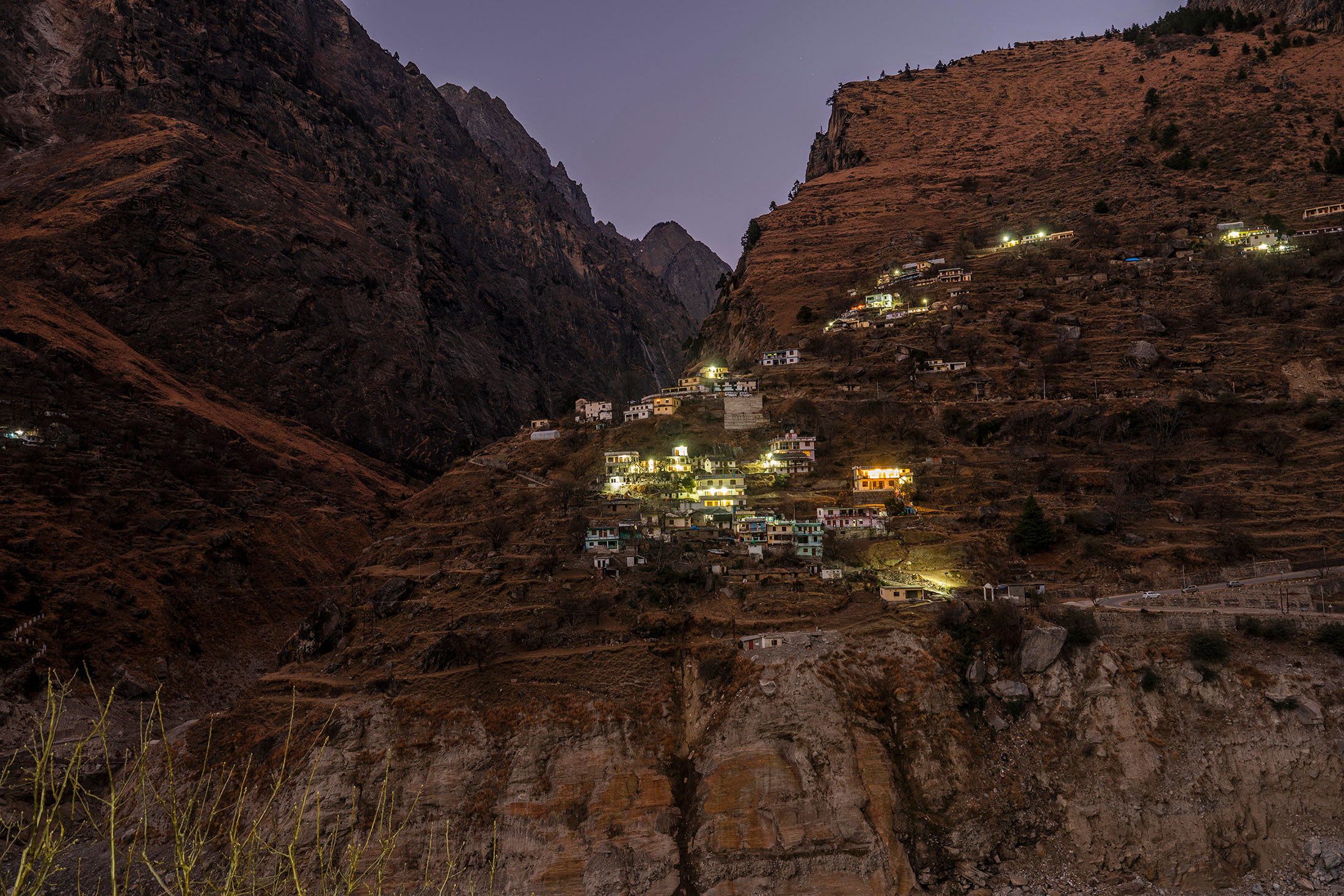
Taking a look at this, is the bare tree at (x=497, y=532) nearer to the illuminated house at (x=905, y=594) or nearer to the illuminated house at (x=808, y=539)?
the illuminated house at (x=808, y=539)

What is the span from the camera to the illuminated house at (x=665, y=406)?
64875 millimetres

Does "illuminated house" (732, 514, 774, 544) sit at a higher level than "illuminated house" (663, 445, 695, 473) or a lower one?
lower

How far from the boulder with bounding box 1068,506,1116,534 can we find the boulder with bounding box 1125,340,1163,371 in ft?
66.7

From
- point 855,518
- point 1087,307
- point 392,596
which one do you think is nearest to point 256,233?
point 392,596

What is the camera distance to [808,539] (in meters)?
46.9

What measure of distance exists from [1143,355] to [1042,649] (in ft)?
112

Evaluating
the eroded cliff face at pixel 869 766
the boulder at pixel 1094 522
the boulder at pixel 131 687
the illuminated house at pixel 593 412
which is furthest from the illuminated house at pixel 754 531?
the boulder at pixel 131 687

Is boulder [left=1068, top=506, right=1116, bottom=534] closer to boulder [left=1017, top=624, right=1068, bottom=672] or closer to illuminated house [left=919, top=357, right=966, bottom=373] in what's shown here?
boulder [left=1017, top=624, right=1068, bottom=672]

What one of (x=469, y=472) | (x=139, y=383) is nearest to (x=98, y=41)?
(x=139, y=383)

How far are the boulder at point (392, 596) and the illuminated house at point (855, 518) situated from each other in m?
25.5

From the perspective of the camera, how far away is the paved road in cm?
3659

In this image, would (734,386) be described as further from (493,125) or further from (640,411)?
(493,125)

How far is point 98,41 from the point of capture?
8888 centimetres

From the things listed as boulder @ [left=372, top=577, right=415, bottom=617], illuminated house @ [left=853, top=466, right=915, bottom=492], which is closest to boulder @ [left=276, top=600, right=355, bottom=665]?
boulder @ [left=372, top=577, right=415, bottom=617]
